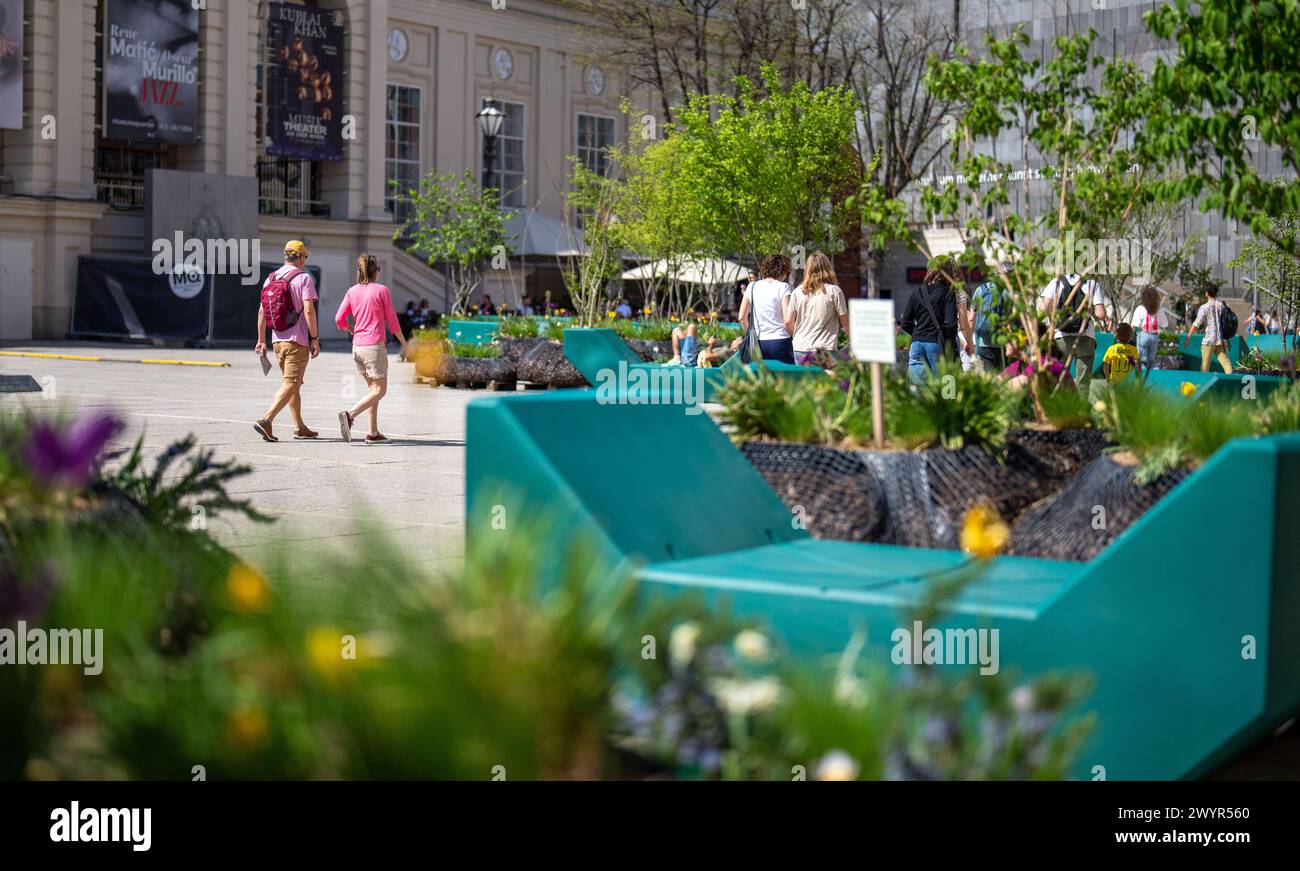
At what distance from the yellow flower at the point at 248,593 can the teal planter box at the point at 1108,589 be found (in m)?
0.90

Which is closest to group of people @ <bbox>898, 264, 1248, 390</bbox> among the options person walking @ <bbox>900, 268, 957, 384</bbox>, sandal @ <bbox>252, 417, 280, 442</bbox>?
person walking @ <bbox>900, 268, 957, 384</bbox>

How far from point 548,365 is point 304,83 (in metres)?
25.2

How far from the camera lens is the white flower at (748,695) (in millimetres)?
2770

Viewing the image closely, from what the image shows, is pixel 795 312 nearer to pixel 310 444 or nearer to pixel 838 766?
pixel 310 444

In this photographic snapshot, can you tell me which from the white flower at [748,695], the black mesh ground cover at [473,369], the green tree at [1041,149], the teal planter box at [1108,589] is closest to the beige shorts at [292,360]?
the green tree at [1041,149]

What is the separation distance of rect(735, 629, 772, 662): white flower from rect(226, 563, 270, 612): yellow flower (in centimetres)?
86

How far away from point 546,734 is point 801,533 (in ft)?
11.4

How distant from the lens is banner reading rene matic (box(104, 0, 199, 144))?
1638 inches

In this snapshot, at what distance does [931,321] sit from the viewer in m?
14.3

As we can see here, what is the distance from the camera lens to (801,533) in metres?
5.99

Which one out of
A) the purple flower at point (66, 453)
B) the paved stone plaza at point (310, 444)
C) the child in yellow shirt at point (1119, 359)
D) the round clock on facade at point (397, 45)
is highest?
the round clock on facade at point (397, 45)

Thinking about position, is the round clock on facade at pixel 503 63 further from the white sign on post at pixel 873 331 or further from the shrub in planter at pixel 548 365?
the white sign on post at pixel 873 331

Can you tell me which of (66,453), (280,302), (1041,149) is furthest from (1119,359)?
(66,453)
